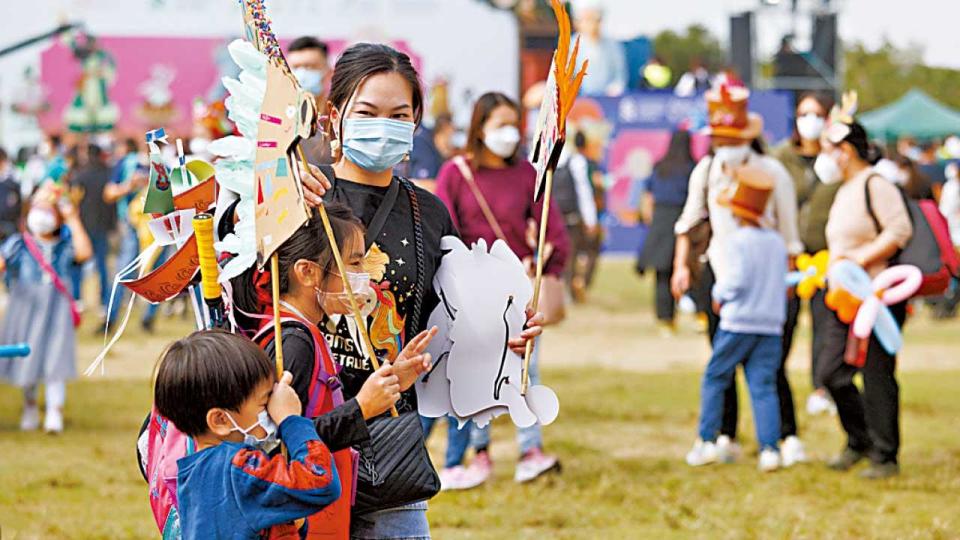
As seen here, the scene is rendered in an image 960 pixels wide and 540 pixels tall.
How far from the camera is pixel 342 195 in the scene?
368 centimetres

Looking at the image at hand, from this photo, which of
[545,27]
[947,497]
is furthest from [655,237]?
[545,27]

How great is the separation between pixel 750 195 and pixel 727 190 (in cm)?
22

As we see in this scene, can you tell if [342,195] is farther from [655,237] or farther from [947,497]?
[655,237]

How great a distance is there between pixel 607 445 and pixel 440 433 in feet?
3.67

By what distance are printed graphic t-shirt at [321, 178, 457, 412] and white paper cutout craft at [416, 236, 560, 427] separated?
0.15ft

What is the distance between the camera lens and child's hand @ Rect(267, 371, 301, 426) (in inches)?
120

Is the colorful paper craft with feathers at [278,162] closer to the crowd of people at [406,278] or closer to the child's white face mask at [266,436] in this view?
the crowd of people at [406,278]

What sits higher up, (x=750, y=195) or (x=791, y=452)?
(x=750, y=195)

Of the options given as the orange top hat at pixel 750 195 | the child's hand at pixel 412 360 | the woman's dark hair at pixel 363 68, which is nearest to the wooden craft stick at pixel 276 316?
the child's hand at pixel 412 360

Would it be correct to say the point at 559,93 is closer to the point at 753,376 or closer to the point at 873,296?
the point at 873,296

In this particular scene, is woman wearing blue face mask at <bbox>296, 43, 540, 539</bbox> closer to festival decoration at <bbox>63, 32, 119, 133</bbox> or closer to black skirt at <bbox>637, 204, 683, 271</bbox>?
black skirt at <bbox>637, 204, 683, 271</bbox>

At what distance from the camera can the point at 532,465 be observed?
23.6ft

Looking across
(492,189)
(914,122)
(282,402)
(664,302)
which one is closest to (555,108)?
(282,402)

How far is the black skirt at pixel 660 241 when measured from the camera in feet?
41.9
